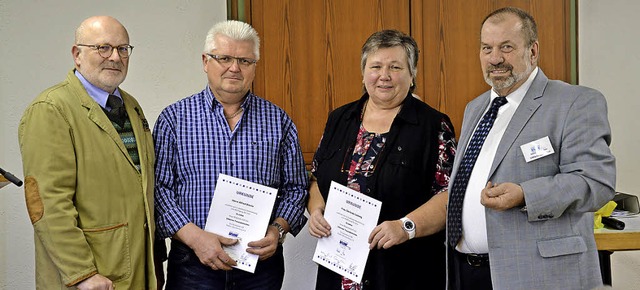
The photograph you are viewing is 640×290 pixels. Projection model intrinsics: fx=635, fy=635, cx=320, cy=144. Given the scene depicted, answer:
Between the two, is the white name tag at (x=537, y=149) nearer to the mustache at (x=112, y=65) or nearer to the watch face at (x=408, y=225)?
the watch face at (x=408, y=225)

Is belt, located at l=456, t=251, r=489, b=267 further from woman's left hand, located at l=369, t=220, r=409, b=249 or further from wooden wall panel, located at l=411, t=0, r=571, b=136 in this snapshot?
wooden wall panel, located at l=411, t=0, r=571, b=136

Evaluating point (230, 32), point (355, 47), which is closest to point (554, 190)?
point (230, 32)

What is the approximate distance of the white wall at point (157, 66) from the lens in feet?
12.0

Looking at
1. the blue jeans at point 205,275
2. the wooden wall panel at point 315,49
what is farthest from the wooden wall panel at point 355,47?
the blue jeans at point 205,275

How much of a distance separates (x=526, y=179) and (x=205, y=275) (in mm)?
1178

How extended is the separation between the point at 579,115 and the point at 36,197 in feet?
5.53

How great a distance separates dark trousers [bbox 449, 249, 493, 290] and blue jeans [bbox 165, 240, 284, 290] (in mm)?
684

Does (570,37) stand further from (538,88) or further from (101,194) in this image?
(101,194)

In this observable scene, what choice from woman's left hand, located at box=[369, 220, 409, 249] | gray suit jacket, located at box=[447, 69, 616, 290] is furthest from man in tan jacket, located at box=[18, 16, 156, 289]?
gray suit jacket, located at box=[447, 69, 616, 290]

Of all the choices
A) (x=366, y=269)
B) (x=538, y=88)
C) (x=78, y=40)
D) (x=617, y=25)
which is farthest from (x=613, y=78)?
(x=78, y=40)

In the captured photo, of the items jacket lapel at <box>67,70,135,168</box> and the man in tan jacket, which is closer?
the man in tan jacket

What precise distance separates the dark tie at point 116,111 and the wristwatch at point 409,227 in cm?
105

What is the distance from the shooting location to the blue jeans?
2.33 metres

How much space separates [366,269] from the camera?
7.56ft
